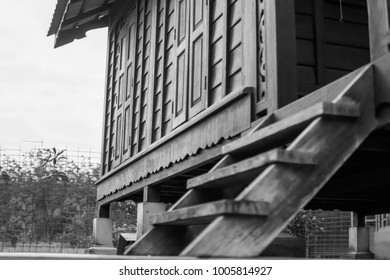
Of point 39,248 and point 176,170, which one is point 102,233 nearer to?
point 176,170

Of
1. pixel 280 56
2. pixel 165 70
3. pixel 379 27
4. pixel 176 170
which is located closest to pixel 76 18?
pixel 165 70

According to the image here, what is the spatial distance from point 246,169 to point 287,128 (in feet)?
1.52

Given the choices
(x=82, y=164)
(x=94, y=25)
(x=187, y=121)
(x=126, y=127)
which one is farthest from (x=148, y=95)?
(x=82, y=164)

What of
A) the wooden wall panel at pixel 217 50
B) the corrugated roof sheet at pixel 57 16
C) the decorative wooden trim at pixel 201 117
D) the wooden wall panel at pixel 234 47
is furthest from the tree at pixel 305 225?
the wooden wall panel at pixel 234 47

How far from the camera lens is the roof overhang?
416 inches

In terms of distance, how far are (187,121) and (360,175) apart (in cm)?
208

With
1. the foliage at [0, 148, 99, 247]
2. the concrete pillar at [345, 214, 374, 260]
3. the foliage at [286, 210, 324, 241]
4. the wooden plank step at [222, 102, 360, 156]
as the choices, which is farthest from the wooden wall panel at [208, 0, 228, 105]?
the foliage at [0, 148, 99, 247]

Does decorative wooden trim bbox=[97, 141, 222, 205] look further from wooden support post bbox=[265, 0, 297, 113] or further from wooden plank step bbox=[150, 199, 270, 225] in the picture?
wooden plank step bbox=[150, 199, 270, 225]

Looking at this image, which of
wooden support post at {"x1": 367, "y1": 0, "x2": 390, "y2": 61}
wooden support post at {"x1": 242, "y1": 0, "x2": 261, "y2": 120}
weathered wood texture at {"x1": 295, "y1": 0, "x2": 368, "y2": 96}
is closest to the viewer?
wooden support post at {"x1": 367, "y1": 0, "x2": 390, "y2": 61}

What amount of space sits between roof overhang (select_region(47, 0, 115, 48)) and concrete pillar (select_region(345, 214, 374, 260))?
6.29 metres

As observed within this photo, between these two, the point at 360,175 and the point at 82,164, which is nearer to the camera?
the point at 360,175

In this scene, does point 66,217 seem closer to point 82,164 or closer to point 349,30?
point 82,164

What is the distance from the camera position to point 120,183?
9.59m

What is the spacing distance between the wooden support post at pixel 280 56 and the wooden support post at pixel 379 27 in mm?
912
